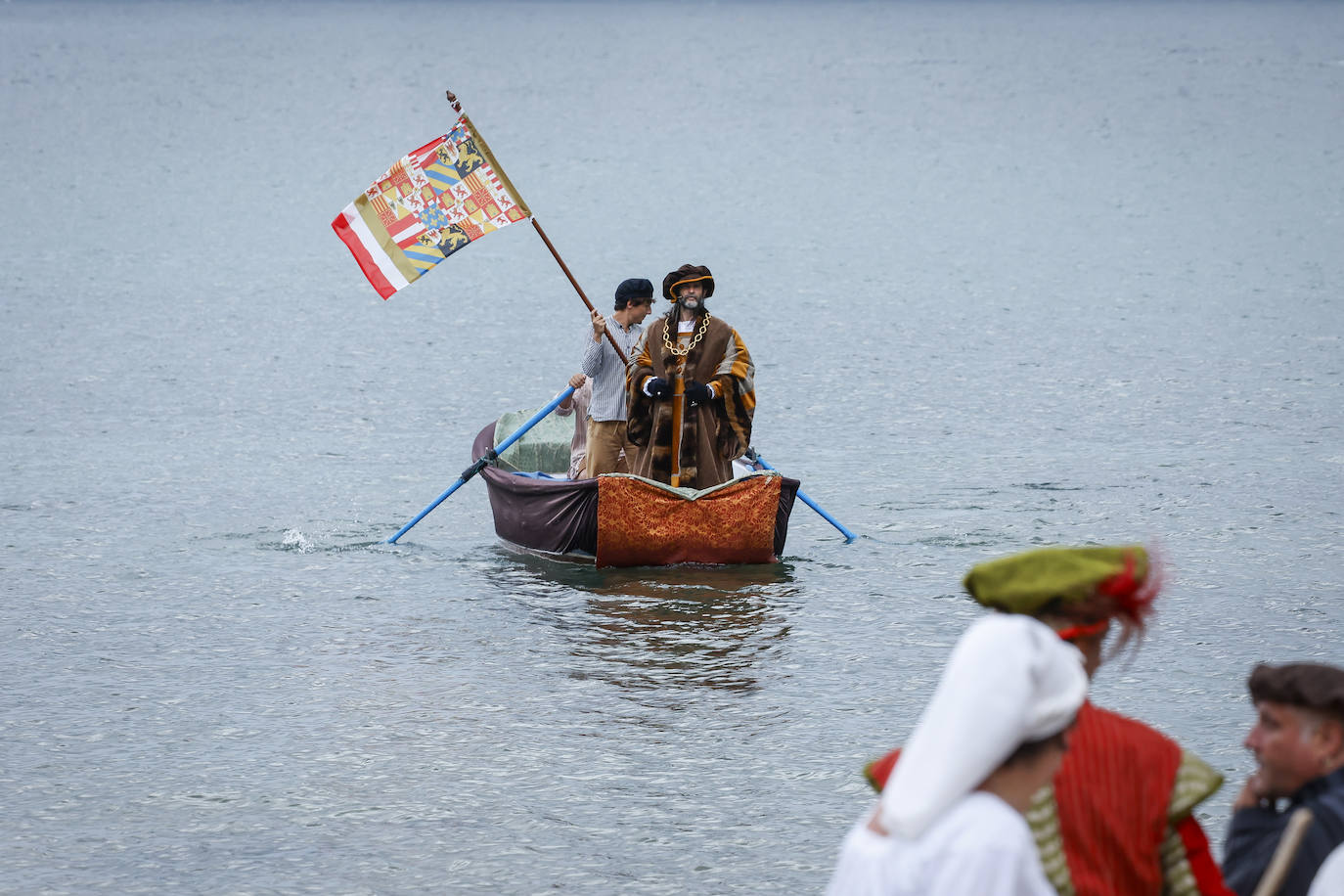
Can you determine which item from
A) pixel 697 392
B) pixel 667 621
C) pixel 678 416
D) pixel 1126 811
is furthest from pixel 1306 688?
pixel 678 416

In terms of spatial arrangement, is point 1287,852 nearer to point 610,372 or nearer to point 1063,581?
point 1063,581

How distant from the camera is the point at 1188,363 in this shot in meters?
25.0

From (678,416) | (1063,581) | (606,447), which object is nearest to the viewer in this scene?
(1063,581)

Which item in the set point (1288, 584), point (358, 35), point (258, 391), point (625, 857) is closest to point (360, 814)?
point (625, 857)

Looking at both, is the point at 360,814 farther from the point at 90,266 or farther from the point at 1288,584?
the point at 90,266

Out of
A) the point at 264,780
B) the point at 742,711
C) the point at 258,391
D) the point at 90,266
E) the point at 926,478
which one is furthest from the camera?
the point at 90,266

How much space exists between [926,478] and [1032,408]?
17.3ft

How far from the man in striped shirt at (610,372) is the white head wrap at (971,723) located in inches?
317

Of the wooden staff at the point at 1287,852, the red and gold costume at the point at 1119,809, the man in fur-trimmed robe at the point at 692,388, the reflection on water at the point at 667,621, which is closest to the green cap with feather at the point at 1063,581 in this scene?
the red and gold costume at the point at 1119,809

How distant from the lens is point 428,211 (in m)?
11.7

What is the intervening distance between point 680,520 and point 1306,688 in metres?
7.86

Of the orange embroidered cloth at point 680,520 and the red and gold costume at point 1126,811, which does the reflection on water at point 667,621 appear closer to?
the orange embroidered cloth at point 680,520

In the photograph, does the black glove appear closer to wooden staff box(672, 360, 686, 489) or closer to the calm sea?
wooden staff box(672, 360, 686, 489)

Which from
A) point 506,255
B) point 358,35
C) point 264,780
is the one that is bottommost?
point 264,780
